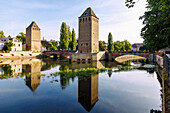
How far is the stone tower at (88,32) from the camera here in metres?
42.8

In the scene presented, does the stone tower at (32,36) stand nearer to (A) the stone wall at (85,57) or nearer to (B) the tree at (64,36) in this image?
(B) the tree at (64,36)

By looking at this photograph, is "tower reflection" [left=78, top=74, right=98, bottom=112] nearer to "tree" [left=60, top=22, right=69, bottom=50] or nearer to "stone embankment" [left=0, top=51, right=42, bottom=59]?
"stone embankment" [left=0, top=51, right=42, bottom=59]

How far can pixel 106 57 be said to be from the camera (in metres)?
46.0

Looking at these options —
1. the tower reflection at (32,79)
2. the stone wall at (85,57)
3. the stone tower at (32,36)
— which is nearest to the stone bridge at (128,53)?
the stone wall at (85,57)

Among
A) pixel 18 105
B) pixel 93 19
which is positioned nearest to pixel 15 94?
pixel 18 105

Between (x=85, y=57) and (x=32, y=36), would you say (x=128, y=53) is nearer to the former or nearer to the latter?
(x=85, y=57)

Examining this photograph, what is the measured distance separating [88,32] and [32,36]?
33.7m

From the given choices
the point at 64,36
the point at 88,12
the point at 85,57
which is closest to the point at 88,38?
the point at 85,57

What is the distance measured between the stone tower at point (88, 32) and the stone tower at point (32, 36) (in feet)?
98.7

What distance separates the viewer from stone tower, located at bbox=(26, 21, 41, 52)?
197 feet

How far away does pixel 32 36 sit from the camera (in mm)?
60344

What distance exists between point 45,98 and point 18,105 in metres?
2.06

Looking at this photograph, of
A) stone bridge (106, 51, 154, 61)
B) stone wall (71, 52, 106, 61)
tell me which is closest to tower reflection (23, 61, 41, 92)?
stone wall (71, 52, 106, 61)

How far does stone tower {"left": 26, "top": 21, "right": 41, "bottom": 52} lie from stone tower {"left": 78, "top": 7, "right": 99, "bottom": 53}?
30.1 m
